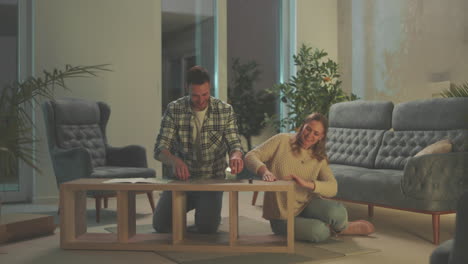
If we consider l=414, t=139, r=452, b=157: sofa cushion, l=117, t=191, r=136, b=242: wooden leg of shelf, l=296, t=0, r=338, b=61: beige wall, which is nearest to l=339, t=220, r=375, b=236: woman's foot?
l=414, t=139, r=452, b=157: sofa cushion

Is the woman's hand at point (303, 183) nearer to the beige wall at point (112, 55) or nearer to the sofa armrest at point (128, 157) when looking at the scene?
the sofa armrest at point (128, 157)

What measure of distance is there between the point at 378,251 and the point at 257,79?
388 cm

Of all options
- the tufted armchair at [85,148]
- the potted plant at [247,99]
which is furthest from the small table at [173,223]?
the potted plant at [247,99]

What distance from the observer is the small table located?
3035 mm

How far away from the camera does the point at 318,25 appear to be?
689cm

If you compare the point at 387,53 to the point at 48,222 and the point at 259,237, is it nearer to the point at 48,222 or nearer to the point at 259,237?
the point at 259,237

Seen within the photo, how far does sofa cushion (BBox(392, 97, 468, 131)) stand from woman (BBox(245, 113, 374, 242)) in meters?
1.24

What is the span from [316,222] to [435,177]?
0.82 m

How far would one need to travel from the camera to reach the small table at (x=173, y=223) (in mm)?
3035

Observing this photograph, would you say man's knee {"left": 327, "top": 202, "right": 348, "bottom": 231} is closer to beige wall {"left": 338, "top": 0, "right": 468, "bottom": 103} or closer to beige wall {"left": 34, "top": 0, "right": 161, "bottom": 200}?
beige wall {"left": 338, "top": 0, "right": 468, "bottom": 103}

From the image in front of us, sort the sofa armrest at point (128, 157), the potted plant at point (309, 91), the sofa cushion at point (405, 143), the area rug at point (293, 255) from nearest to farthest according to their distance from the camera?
the area rug at point (293, 255) → the sofa cushion at point (405, 143) → the sofa armrest at point (128, 157) → the potted plant at point (309, 91)

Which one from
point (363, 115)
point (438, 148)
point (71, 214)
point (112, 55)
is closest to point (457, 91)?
point (363, 115)

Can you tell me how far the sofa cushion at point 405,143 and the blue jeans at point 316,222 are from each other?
3.67 feet

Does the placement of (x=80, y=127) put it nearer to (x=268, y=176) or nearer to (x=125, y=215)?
(x=125, y=215)
